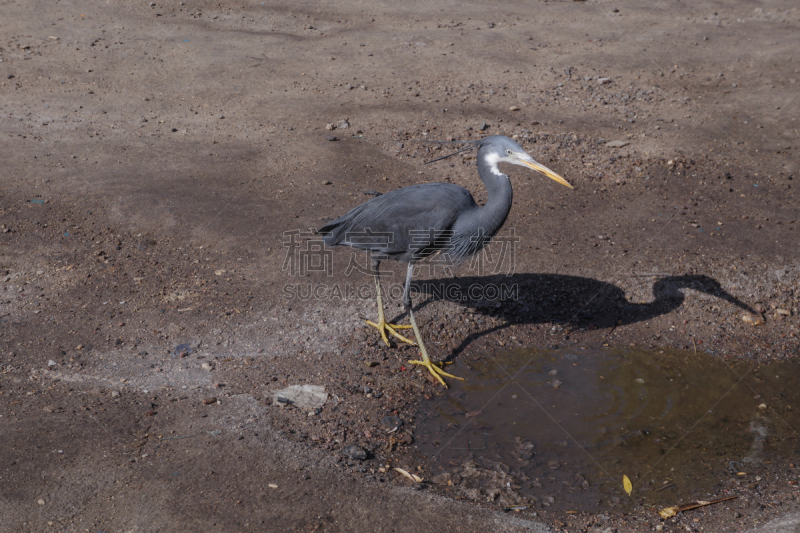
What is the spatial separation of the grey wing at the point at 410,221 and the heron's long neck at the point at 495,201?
236 millimetres

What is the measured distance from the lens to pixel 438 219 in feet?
16.6

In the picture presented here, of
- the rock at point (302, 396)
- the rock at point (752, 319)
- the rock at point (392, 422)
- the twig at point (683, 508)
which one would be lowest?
the rock at point (392, 422)

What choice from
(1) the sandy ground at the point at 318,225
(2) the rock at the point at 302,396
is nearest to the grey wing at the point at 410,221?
(1) the sandy ground at the point at 318,225

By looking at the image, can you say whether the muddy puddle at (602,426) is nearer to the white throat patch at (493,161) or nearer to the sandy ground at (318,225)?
the sandy ground at (318,225)

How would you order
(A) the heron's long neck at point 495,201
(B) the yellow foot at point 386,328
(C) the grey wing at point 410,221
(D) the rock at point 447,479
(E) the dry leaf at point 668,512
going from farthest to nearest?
(B) the yellow foot at point 386,328 < (C) the grey wing at point 410,221 < (A) the heron's long neck at point 495,201 < (D) the rock at point 447,479 < (E) the dry leaf at point 668,512

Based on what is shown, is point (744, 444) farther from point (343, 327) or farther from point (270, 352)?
point (270, 352)

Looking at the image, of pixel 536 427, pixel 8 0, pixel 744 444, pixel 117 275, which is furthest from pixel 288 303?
pixel 8 0

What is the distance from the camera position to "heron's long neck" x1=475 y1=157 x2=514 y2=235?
491 cm

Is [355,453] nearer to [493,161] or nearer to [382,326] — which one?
[382,326]

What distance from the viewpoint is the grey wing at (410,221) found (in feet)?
16.7

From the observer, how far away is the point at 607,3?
42.1 ft

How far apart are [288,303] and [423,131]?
12.9 ft

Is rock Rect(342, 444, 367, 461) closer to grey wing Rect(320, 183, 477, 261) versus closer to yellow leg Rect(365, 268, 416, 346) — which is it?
yellow leg Rect(365, 268, 416, 346)

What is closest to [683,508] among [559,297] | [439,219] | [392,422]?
[392,422]
